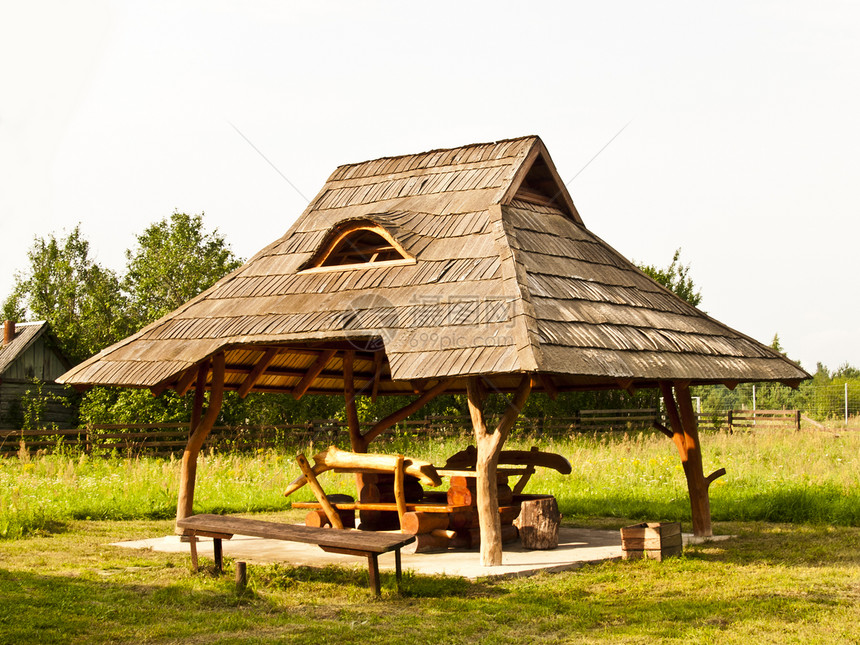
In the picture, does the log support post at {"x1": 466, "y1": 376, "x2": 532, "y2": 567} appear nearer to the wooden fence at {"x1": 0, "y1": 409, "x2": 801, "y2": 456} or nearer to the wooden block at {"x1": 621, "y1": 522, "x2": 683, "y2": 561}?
the wooden block at {"x1": 621, "y1": 522, "x2": 683, "y2": 561}

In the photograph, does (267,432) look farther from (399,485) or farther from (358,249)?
(399,485)

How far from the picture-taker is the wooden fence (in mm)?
19672

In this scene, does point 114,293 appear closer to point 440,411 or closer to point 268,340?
point 440,411

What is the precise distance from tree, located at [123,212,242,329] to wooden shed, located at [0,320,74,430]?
112 inches

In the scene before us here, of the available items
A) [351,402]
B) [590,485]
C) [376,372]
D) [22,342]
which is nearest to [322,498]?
[351,402]

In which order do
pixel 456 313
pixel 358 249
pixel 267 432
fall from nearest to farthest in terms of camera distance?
pixel 456 313 → pixel 358 249 → pixel 267 432

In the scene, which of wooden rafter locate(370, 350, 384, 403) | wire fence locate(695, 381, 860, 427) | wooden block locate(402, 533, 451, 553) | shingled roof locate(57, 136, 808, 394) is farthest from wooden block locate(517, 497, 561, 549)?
Result: wire fence locate(695, 381, 860, 427)

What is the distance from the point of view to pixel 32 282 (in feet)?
131

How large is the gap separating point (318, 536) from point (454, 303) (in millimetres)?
2699

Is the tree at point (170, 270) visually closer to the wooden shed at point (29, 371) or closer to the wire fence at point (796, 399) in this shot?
the wooden shed at point (29, 371)

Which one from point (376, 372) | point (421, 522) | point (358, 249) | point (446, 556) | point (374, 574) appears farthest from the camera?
point (376, 372)

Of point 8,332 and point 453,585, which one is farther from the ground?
point 8,332

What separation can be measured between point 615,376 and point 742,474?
7.51 metres

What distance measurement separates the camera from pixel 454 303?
8.96 m
